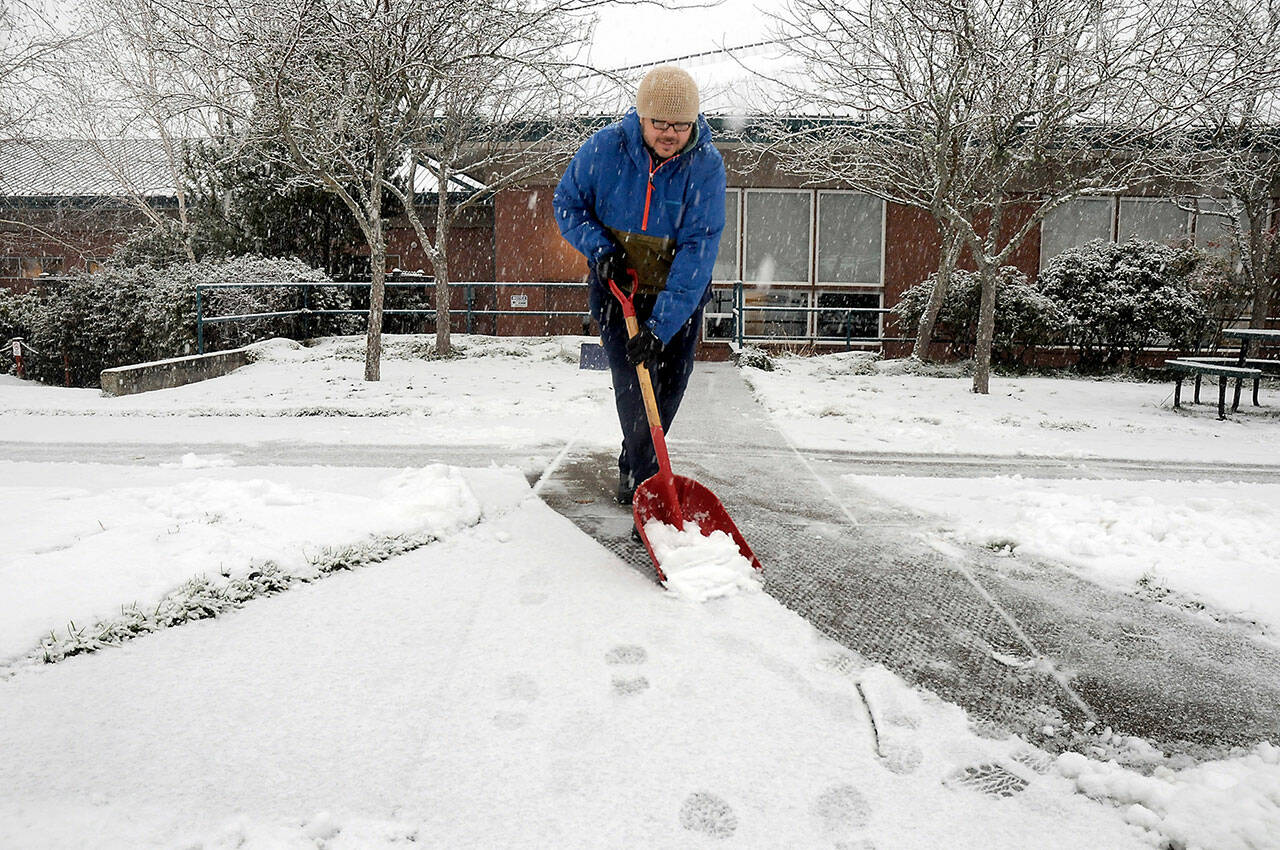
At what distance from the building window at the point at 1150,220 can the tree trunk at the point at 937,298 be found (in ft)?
17.4

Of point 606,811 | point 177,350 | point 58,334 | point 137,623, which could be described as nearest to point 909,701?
point 606,811

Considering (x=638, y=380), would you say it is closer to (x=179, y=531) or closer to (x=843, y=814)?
(x=179, y=531)

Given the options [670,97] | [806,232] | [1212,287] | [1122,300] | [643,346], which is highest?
[806,232]

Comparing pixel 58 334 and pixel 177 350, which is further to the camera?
pixel 58 334

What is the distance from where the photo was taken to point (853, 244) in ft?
48.9

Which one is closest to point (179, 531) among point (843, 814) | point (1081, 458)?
point (843, 814)

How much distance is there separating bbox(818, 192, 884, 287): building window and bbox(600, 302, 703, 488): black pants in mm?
11901

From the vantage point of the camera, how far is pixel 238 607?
2.48 meters

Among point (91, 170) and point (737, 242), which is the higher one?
point (91, 170)

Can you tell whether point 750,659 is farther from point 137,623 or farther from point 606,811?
point 137,623

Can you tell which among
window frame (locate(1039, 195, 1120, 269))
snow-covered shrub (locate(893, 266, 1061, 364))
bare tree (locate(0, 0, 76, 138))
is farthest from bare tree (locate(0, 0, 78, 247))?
window frame (locate(1039, 195, 1120, 269))

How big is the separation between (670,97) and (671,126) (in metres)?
0.10

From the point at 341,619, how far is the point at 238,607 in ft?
1.07

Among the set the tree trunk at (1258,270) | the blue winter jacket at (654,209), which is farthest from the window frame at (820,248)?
the blue winter jacket at (654,209)
